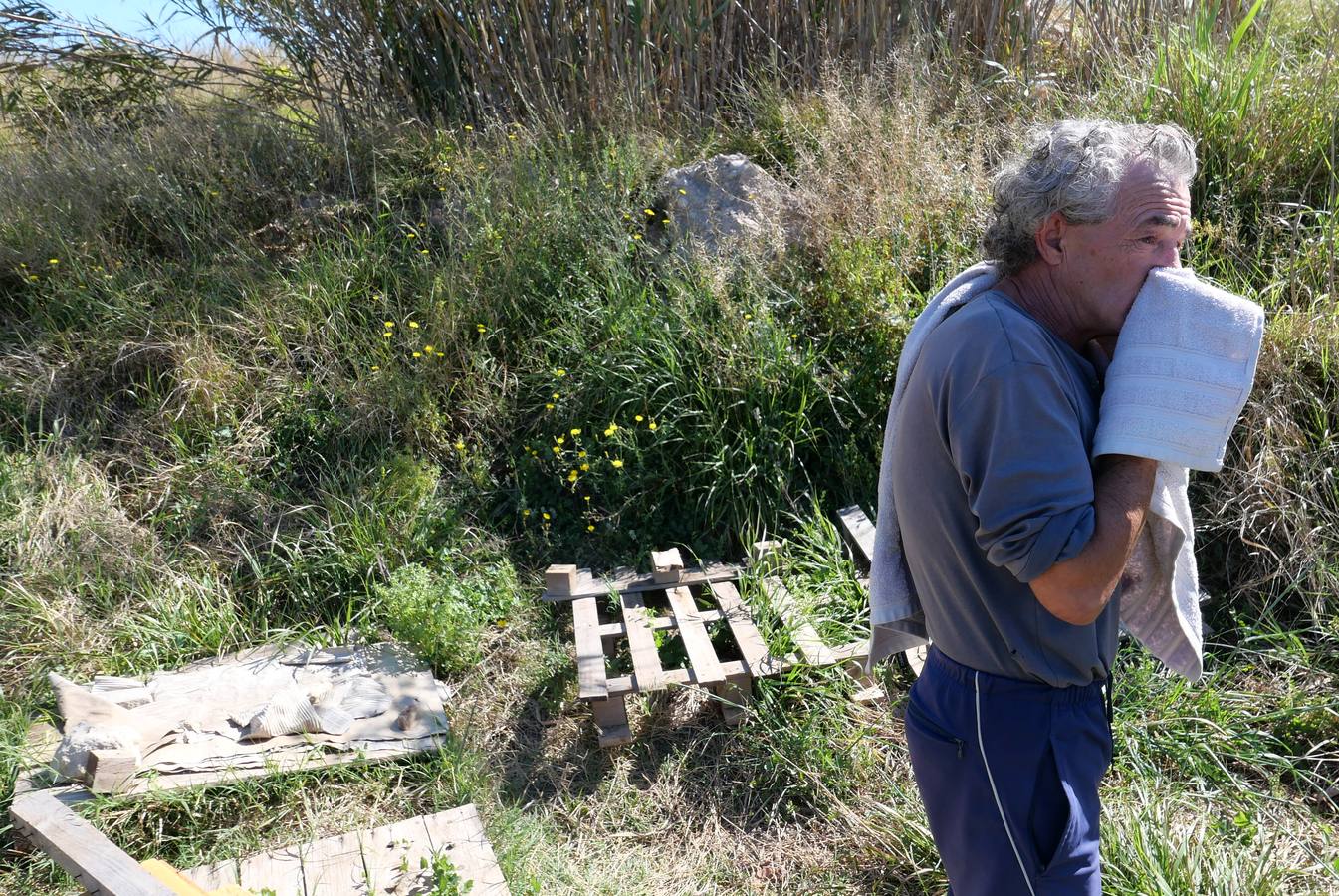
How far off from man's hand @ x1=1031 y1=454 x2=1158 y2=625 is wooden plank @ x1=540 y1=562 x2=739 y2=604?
278 centimetres

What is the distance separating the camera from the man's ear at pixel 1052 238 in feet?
5.59

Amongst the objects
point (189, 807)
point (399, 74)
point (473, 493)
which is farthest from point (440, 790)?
point (399, 74)

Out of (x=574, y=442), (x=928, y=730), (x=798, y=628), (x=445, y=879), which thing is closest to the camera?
(x=928, y=730)

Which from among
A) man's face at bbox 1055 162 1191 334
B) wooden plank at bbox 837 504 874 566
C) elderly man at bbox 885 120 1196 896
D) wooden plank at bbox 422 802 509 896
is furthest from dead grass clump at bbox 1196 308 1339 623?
wooden plank at bbox 422 802 509 896

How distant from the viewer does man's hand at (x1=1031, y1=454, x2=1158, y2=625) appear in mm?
1554

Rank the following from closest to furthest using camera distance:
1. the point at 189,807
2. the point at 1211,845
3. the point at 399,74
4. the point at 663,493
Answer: the point at 1211,845 < the point at 189,807 < the point at 663,493 < the point at 399,74

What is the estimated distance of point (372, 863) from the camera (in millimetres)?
3004

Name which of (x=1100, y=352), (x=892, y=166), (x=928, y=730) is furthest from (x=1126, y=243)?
(x=892, y=166)

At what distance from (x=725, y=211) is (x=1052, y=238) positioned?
4026 mm

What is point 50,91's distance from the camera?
7.09 meters

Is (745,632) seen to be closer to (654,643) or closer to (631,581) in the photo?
(654,643)

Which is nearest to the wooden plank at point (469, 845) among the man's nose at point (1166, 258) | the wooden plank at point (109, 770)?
the wooden plank at point (109, 770)

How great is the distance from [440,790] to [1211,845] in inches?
98.1

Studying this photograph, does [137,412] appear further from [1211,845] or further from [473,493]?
[1211,845]
